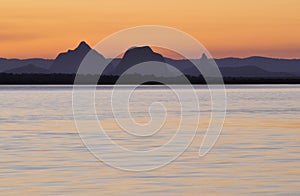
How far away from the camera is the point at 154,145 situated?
28062 mm

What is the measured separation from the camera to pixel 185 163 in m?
23.0

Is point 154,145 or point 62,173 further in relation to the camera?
point 154,145

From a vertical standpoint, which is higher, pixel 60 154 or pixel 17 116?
pixel 17 116

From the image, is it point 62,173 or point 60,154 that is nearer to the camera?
point 62,173

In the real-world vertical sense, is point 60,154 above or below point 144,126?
below

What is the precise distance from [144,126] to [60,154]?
41.1 feet

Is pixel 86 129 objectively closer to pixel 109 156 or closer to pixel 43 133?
pixel 43 133

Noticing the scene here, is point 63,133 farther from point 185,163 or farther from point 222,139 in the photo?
point 185,163

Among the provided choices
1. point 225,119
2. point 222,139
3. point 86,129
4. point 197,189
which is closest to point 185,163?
point 197,189

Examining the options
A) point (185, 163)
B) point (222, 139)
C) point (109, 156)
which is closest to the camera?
point (185, 163)

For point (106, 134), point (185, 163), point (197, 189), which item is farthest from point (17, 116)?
point (197, 189)

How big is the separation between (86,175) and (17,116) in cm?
2440

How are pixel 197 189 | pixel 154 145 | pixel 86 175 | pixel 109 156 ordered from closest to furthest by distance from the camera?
pixel 197 189 < pixel 86 175 < pixel 109 156 < pixel 154 145

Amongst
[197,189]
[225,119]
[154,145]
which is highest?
[225,119]
